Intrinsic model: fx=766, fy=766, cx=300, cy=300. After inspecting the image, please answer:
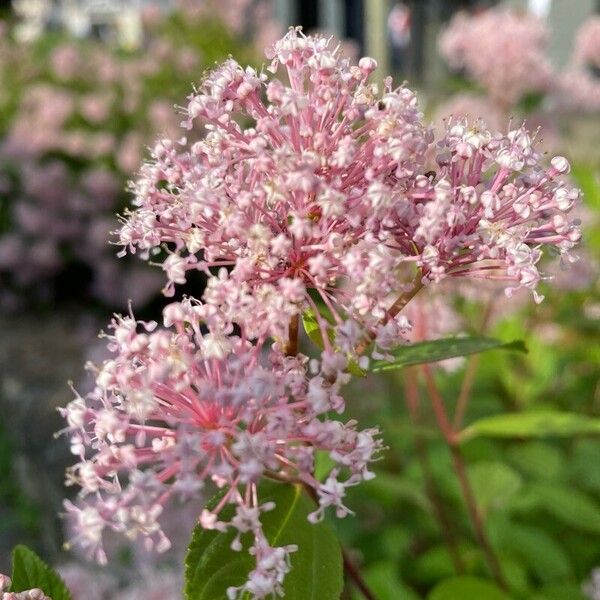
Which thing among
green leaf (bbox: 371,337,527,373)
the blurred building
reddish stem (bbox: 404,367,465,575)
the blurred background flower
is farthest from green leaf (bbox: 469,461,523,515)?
the blurred building

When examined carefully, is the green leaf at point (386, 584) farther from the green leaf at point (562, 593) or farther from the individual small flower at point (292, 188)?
the individual small flower at point (292, 188)

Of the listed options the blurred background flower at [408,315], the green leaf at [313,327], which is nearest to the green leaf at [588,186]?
the blurred background flower at [408,315]

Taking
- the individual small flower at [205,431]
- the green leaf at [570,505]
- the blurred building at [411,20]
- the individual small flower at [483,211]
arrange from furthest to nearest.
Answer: the blurred building at [411,20], the green leaf at [570,505], the individual small flower at [483,211], the individual small flower at [205,431]

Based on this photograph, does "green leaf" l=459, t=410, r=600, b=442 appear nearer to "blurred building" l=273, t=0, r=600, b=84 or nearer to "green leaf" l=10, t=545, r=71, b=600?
"green leaf" l=10, t=545, r=71, b=600

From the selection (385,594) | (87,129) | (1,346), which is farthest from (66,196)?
(385,594)

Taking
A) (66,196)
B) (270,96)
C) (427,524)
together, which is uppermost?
(66,196)

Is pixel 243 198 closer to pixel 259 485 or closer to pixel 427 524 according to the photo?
pixel 259 485
